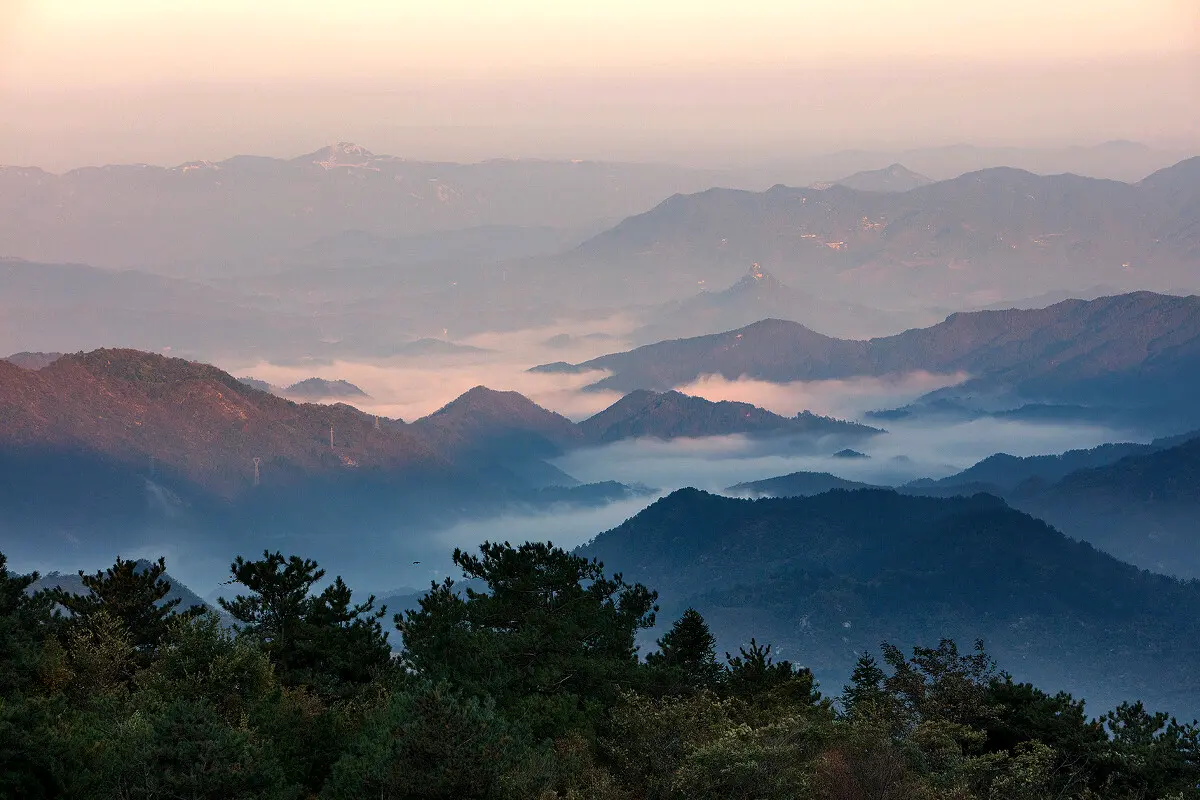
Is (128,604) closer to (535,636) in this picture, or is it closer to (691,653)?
(535,636)

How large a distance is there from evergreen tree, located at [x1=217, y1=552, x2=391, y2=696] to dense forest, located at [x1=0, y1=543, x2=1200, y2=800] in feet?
0.54

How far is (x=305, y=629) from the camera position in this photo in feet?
299

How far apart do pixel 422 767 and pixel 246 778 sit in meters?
6.27

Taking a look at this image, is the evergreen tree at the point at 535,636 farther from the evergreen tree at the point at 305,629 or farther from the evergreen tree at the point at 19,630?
the evergreen tree at the point at 19,630

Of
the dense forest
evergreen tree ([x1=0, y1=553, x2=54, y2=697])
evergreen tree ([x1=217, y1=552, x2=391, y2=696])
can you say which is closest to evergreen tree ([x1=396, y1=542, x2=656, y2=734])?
the dense forest

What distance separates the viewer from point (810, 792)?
55.3 meters

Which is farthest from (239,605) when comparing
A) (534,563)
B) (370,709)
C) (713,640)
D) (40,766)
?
(40,766)

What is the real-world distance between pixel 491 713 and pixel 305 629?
3964 centimetres

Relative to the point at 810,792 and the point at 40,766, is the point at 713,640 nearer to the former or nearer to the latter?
the point at 810,792

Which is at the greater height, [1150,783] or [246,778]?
[246,778]

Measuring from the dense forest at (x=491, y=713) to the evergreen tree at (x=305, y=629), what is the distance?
166 mm

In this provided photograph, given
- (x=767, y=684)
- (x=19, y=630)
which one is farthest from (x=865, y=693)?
(x=19, y=630)

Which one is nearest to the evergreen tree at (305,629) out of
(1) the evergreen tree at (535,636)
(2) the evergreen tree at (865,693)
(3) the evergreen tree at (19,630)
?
(1) the evergreen tree at (535,636)

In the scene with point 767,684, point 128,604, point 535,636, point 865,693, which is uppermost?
point 128,604
